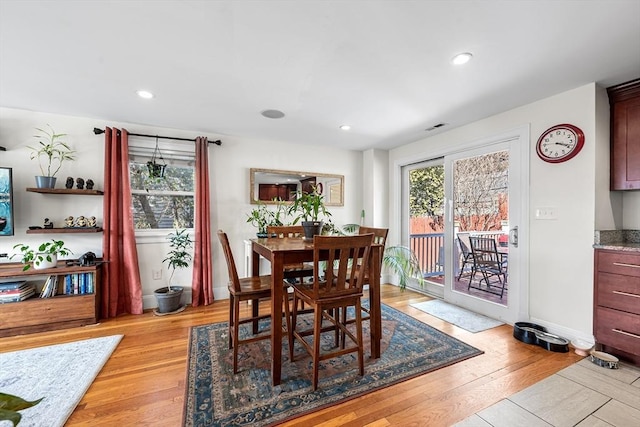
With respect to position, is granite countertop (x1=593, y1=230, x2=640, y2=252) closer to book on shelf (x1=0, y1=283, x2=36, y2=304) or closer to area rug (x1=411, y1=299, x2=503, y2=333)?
area rug (x1=411, y1=299, x2=503, y2=333)

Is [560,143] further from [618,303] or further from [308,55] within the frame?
[308,55]

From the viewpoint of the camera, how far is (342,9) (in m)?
1.53

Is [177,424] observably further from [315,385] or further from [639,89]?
[639,89]

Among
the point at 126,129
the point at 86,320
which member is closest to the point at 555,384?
the point at 86,320

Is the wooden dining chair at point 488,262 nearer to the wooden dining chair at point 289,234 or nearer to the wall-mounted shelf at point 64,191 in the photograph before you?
the wooden dining chair at point 289,234

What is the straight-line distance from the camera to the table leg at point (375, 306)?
2260 millimetres

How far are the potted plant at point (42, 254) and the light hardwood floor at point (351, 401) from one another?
680mm

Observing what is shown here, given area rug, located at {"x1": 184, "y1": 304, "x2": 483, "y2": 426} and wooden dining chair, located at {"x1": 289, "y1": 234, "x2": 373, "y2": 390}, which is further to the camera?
wooden dining chair, located at {"x1": 289, "y1": 234, "x2": 373, "y2": 390}

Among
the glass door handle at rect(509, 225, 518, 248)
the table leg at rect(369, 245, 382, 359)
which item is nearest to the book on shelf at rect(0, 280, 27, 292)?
the table leg at rect(369, 245, 382, 359)

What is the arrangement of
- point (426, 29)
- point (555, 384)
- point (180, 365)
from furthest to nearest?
point (180, 365)
point (555, 384)
point (426, 29)

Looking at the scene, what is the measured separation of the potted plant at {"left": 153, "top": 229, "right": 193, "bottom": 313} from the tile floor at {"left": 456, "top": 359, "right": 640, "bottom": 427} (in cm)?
309

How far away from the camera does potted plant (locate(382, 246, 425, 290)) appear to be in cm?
380

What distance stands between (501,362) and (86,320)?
157 inches

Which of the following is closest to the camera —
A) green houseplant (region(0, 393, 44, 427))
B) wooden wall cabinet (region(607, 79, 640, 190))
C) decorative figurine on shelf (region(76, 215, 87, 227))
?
green houseplant (region(0, 393, 44, 427))
